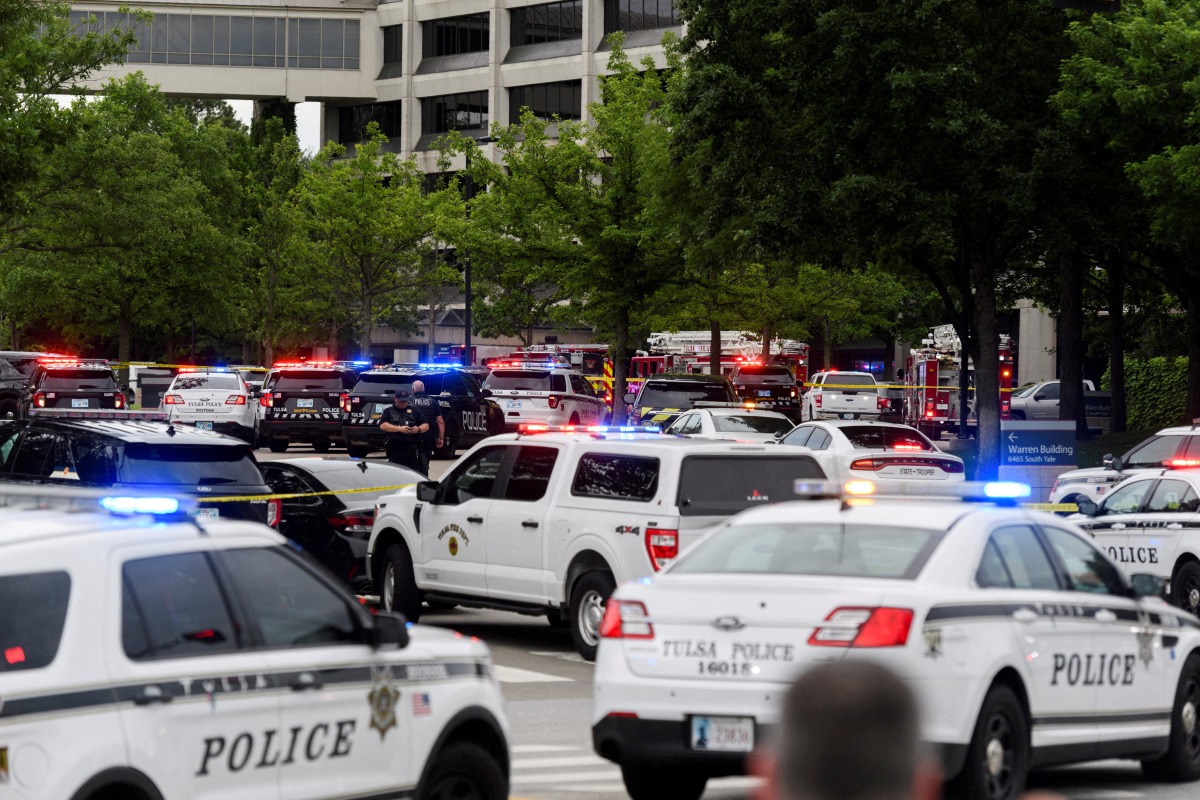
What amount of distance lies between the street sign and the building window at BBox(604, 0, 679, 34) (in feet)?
201

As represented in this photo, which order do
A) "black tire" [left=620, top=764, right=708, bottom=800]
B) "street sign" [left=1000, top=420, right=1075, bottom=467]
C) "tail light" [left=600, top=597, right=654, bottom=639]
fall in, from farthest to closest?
1. "street sign" [left=1000, top=420, right=1075, bottom=467]
2. "black tire" [left=620, top=764, right=708, bottom=800]
3. "tail light" [left=600, top=597, right=654, bottom=639]

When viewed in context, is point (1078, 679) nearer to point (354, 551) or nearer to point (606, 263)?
point (354, 551)

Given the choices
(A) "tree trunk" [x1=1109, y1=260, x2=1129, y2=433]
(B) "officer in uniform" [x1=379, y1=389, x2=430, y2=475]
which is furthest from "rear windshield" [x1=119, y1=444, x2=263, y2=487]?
(A) "tree trunk" [x1=1109, y1=260, x2=1129, y2=433]

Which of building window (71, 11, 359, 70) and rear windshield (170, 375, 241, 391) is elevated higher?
building window (71, 11, 359, 70)

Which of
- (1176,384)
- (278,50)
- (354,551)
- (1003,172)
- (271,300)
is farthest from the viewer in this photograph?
(278,50)

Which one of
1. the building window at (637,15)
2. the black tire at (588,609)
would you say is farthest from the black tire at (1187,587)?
the building window at (637,15)

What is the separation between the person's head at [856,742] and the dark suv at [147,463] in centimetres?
1244

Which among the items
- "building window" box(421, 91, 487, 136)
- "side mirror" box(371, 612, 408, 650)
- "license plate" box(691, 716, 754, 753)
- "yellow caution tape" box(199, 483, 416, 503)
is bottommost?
"license plate" box(691, 716, 754, 753)

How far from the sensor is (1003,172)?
105 ft

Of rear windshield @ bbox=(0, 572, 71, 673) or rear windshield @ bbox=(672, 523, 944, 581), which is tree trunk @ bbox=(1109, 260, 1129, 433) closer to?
rear windshield @ bbox=(672, 523, 944, 581)

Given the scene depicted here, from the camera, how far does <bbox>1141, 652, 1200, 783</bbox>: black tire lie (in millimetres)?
10234

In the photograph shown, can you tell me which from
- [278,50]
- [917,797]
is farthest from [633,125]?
[278,50]

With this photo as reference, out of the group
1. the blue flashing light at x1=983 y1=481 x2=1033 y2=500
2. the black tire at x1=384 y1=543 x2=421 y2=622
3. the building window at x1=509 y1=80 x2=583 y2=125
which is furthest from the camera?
the building window at x1=509 y1=80 x2=583 y2=125

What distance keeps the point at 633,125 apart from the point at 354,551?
30293mm
